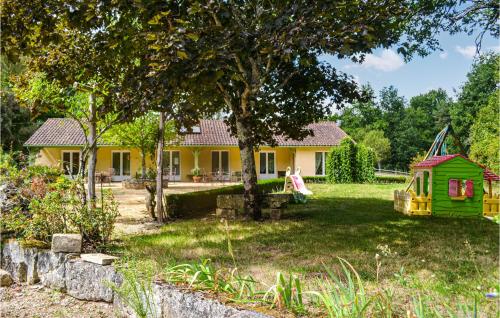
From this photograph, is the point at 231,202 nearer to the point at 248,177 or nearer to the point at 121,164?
the point at 248,177

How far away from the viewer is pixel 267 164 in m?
34.8

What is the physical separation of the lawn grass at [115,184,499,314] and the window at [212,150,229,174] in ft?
73.1

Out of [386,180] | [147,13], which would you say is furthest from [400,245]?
[386,180]

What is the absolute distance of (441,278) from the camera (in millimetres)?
5430

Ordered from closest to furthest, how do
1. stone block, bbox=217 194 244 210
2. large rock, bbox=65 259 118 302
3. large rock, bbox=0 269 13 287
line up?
large rock, bbox=65 259 118 302
large rock, bbox=0 269 13 287
stone block, bbox=217 194 244 210

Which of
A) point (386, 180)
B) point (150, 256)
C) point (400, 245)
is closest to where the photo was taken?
point (150, 256)

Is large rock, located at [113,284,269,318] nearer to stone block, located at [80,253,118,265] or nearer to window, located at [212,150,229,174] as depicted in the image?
stone block, located at [80,253,118,265]

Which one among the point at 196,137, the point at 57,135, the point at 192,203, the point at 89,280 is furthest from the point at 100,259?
the point at 57,135

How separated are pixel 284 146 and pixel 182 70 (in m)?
25.8

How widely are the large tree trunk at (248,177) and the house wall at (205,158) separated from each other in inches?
853

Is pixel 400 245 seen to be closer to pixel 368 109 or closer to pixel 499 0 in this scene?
pixel 499 0

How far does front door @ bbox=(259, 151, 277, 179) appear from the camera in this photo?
113 feet

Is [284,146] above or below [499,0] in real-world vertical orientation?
below

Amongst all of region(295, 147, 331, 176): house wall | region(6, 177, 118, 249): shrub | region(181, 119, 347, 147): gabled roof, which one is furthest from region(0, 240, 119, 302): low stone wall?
region(295, 147, 331, 176): house wall
